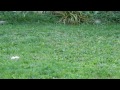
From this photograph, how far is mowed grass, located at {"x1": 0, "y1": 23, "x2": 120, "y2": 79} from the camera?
511cm

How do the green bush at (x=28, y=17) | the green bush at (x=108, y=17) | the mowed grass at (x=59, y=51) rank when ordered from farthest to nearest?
the green bush at (x=108, y=17), the green bush at (x=28, y=17), the mowed grass at (x=59, y=51)

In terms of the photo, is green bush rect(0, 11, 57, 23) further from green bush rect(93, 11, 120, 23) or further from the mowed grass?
green bush rect(93, 11, 120, 23)

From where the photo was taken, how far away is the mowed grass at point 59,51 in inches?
201

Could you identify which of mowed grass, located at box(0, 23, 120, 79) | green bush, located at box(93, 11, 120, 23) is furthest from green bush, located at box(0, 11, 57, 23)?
green bush, located at box(93, 11, 120, 23)

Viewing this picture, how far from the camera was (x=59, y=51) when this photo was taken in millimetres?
7074

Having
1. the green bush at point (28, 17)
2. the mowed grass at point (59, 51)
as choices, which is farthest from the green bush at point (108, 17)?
the green bush at point (28, 17)

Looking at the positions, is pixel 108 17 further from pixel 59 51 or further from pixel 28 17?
pixel 59 51

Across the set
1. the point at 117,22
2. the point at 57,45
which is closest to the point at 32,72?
the point at 57,45

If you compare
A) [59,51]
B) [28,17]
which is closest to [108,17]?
[28,17]

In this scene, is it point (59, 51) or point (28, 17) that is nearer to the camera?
point (59, 51)

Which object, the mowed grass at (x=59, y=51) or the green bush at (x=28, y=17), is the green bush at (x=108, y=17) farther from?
the green bush at (x=28, y=17)

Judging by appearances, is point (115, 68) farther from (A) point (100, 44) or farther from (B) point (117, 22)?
(B) point (117, 22)
